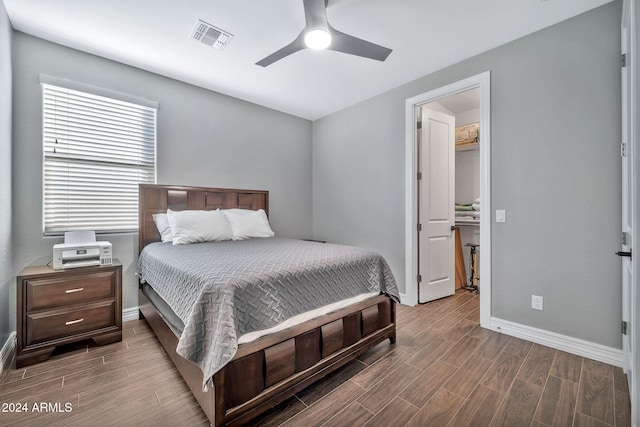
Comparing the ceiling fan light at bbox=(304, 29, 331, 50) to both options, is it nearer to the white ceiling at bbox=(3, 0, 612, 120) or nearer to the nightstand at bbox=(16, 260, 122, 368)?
the white ceiling at bbox=(3, 0, 612, 120)

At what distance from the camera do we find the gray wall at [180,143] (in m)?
2.42

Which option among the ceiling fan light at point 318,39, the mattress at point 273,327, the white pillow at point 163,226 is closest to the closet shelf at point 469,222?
the mattress at point 273,327

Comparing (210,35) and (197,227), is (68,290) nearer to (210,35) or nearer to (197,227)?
(197,227)

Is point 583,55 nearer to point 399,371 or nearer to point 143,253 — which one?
point 399,371

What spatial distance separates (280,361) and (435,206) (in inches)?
110

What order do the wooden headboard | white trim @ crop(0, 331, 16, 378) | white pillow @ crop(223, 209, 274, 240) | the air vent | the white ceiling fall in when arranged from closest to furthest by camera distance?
1. white trim @ crop(0, 331, 16, 378)
2. the white ceiling
3. the air vent
4. the wooden headboard
5. white pillow @ crop(223, 209, 274, 240)

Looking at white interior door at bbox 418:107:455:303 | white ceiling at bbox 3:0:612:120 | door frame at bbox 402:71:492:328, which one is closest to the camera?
white ceiling at bbox 3:0:612:120

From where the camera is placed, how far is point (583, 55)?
218 centimetres

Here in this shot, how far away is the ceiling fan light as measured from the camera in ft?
6.22

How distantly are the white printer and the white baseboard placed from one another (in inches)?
143

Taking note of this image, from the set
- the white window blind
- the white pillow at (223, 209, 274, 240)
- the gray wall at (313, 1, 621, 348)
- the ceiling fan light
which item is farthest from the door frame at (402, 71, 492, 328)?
the white window blind

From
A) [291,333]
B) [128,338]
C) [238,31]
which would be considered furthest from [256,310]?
[238,31]

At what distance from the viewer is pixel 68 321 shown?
2188 mm

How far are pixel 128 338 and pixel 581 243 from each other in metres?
3.92
